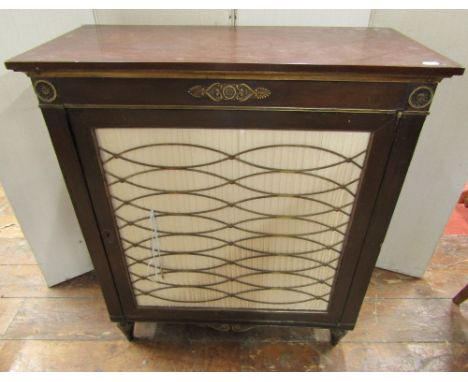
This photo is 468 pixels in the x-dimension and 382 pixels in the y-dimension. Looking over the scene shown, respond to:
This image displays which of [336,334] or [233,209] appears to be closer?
[233,209]

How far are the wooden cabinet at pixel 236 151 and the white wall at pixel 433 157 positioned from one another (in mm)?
197

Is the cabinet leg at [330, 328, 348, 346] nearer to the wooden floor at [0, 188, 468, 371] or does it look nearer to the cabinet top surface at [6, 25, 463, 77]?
the wooden floor at [0, 188, 468, 371]

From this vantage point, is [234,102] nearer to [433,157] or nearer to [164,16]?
[164,16]

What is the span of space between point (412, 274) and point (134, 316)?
108 centimetres

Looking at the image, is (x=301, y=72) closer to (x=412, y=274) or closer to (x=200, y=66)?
(x=200, y=66)

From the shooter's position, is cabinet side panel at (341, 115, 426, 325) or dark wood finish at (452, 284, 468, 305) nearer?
cabinet side panel at (341, 115, 426, 325)

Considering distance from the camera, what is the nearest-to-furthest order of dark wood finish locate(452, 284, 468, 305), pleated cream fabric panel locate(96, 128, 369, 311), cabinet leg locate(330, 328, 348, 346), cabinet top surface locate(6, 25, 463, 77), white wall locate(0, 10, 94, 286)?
1. cabinet top surface locate(6, 25, 463, 77)
2. pleated cream fabric panel locate(96, 128, 369, 311)
3. white wall locate(0, 10, 94, 286)
4. cabinet leg locate(330, 328, 348, 346)
5. dark wood finish locate(452, 284, 468, 305)

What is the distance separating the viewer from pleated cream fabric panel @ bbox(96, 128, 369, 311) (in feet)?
2.29

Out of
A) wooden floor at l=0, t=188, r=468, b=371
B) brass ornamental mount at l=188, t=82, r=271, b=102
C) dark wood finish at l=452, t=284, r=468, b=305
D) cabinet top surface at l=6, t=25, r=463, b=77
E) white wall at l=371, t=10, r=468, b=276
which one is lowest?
wooden floor at l=0, t=188, r=468, b=371

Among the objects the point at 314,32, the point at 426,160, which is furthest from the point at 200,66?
the point at 426,160

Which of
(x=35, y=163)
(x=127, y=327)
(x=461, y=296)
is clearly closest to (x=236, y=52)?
(x=35, y=163)

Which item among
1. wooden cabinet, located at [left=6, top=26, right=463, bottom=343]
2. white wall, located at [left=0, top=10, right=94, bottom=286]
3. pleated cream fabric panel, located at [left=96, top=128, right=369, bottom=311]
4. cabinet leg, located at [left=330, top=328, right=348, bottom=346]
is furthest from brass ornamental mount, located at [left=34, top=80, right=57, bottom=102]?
cabinet leg, located at [left=330, top=328, right=348, bottom=346]

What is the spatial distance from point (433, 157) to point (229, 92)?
2.73ft

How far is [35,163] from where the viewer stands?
3.55 ft
